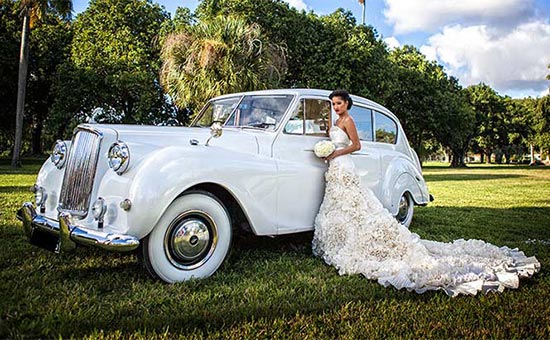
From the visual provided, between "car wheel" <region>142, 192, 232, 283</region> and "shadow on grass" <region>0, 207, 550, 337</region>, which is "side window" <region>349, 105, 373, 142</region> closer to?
"shadow on grass" <region>0, 207, 550, 337</region>

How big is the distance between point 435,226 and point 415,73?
2609 cm

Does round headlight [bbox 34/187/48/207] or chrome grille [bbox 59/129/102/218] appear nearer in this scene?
chrome grille [bbox 59/129/102/218]

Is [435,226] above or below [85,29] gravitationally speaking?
below

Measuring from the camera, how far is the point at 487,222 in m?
7.41

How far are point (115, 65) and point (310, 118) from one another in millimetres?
19458

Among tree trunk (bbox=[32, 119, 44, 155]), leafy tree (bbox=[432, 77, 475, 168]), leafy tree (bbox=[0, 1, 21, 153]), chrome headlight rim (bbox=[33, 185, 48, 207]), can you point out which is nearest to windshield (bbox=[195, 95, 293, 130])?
chrome headlight rim (bbox=[33, 185, 48, 207])

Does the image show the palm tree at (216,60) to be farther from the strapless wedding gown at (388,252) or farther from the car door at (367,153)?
the strapless wedding gown at (388,252)

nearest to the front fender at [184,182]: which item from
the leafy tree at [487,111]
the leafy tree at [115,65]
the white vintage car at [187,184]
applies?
the white vintage car at [187,184]

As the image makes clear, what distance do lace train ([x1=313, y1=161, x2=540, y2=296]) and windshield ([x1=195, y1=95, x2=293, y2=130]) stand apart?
901 millimetres

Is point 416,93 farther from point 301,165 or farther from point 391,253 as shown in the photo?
point 391,253

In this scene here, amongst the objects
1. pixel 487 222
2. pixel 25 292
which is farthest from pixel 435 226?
pixel 25 292

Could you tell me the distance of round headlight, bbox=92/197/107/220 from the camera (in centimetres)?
336

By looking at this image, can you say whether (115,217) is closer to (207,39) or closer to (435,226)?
(435,226)

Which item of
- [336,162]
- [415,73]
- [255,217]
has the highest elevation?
[415,73]
